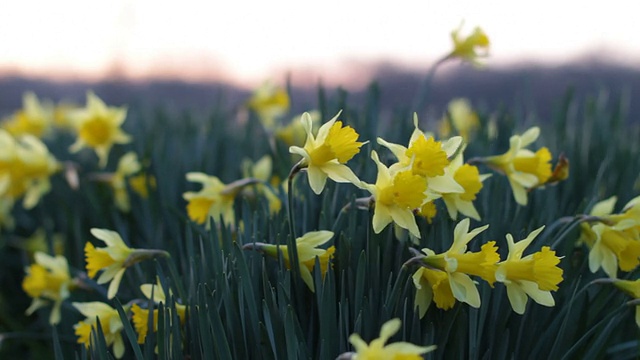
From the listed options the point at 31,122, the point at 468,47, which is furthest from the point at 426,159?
the point at 31,122

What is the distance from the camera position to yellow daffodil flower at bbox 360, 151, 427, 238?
109 cm

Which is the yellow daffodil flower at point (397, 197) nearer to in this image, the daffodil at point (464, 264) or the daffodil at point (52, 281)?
the daffodil at point (464, 264)

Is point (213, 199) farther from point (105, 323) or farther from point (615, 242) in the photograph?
point (615, 242)

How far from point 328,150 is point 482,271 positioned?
0.32 m

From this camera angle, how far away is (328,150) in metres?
1.14

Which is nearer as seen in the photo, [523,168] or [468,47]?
[523,168]

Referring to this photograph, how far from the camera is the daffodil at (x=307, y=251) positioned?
47.7 inches

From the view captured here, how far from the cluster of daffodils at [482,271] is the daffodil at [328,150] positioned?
20 cm

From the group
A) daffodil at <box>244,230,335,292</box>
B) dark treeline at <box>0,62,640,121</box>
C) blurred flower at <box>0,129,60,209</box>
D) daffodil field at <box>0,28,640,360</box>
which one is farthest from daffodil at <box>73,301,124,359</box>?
dark treeline at <box>0,62,640,121</box>

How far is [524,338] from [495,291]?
0.10m

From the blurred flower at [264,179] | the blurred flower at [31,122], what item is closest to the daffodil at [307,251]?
the blurred flower at [264,179]

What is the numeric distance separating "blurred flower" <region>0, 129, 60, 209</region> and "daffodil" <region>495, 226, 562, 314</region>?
5.70ft

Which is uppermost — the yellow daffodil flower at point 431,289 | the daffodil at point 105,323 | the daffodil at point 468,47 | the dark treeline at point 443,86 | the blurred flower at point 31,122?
the daffodil at point 468,47

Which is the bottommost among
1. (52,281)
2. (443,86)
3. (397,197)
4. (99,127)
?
(443,86)
